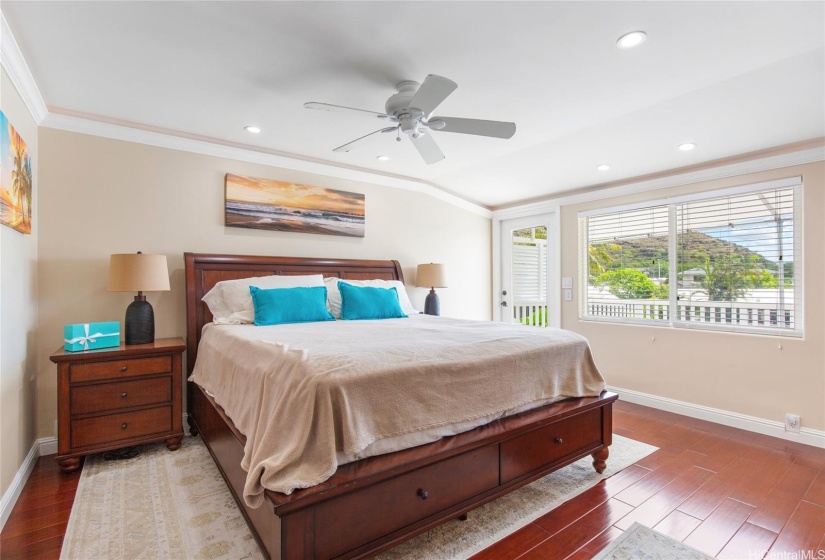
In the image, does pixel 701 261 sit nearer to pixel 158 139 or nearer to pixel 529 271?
pixel 529 271

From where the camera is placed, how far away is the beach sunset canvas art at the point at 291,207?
12.2 ft

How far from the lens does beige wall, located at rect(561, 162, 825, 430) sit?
309 cm

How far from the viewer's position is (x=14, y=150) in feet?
7.31

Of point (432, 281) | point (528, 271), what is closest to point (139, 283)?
point (432, 281)

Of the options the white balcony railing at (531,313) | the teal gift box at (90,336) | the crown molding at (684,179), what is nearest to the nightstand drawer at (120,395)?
the teal gift box at (90,336)

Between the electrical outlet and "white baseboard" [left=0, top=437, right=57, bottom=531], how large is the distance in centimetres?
504

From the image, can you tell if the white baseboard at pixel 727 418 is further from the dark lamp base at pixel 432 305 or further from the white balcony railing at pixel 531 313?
the dark lamp base at pixel 432 305

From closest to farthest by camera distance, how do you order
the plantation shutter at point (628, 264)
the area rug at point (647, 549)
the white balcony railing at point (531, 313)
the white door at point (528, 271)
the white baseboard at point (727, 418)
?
the area rug at point (647, 549) < the white baseboard at point (727, 418) < the plantation shutter at point (628, 264) < the white door at point (528, 271) < the white balcony railing at point (531, 313)

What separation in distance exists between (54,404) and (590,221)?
516 cm

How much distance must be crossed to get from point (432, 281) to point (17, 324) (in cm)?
337

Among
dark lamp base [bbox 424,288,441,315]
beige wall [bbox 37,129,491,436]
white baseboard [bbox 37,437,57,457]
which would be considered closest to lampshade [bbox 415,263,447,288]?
dark lamp base [bbox 424,288,441,315]

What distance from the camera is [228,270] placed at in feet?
11.7


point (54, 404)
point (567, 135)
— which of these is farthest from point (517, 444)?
point (54, 404)

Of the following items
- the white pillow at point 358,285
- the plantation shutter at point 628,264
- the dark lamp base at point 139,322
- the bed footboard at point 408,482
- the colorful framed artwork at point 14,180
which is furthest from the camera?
the plantation shutter at point 628,264
